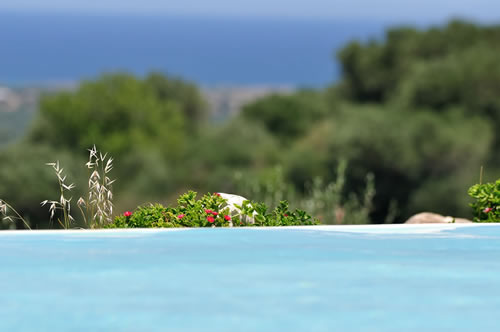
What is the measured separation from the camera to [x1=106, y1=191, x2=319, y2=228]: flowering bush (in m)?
6.82

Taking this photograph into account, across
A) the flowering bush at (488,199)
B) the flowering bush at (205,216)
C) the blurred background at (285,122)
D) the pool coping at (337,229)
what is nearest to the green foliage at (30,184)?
the blurred background at (285,122)

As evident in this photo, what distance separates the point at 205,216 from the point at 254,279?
1398 mm

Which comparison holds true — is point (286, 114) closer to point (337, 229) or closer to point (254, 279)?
point (337, 229)

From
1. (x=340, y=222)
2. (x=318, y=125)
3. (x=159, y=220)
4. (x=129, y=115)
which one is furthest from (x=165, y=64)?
(x=159, y=220)

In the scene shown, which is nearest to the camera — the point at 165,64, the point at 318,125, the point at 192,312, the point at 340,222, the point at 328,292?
the point at 192,312

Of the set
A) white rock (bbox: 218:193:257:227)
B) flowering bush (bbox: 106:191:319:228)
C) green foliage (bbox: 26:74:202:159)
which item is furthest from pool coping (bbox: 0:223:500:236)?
green foliage (bbox: 26:74:202:159)

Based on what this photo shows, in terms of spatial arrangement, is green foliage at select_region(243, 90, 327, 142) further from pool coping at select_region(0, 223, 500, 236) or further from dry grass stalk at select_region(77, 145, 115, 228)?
pool coping at select_region(0, 223, 500, 236)

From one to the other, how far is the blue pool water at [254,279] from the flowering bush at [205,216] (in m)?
0.50

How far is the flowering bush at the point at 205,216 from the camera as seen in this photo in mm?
6820

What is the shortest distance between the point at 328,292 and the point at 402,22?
30.3 meters

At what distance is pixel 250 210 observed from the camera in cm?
692

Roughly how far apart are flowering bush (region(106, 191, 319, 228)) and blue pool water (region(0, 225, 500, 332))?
→ 500 millimetres

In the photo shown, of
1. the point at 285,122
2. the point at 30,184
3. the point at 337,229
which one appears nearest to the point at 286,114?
the point at 285,122

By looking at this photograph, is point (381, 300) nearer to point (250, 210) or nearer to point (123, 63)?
point (250, 210)
